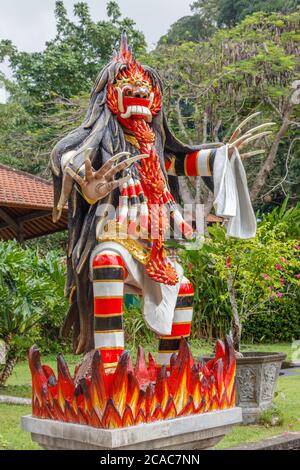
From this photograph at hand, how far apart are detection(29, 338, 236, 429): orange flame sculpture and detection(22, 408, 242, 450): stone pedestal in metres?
0.04

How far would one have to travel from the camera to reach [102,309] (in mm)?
3438

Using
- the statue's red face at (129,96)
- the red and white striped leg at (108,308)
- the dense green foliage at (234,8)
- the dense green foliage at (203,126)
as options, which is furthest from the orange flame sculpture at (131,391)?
the dense green foliage at (234,8)

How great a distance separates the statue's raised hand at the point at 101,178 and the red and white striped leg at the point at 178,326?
704 mm

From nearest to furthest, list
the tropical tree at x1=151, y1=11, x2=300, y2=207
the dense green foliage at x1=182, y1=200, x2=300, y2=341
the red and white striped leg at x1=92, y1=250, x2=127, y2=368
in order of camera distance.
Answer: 1. the red and white striped leg at x1=92, y1=250, x2=127, y2=368
2. the dense green foliage at x1=182, y1=200, x2=300, y2=341
3. the tropical tree at x1=151, y1=11, x2=300, y2=207

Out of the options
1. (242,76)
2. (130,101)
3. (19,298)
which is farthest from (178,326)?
(242,76)

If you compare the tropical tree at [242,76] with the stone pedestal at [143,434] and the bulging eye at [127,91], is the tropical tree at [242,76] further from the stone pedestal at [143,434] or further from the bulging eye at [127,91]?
the stone pedestal at [143,434]

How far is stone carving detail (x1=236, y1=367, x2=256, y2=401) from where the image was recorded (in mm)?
5477

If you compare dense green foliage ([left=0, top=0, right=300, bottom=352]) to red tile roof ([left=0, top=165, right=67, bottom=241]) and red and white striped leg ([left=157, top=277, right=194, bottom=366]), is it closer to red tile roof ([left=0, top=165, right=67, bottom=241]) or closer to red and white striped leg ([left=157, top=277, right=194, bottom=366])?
red tile roof ([left=0, top=165, right=67, bottom=241])

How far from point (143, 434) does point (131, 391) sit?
200mm

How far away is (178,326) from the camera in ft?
12.5

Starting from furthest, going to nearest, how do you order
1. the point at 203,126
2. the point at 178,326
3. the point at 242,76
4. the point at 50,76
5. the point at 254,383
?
the point at 50,76 < the point at 203,126 < the point at 242,76 < the point at 254,383 < the point at 178,326

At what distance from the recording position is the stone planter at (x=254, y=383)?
213 inches

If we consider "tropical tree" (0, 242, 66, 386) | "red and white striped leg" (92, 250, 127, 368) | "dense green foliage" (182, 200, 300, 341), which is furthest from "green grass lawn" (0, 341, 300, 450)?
"dense green foliage" (182, 200, 300, 341)

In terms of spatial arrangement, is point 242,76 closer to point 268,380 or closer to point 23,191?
point 23,191
